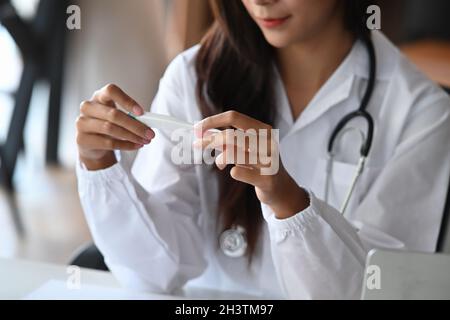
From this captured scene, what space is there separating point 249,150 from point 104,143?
0.17 m

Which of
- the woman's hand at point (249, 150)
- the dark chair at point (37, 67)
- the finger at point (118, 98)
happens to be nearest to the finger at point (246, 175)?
the woman's hand at point (249, 150)

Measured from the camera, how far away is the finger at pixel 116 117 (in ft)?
2.00

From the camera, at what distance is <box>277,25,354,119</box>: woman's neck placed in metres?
0.72

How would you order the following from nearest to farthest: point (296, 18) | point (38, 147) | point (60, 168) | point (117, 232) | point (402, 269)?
point (402, 269) < point (296, 18) < point (117, 232) < point (60, 168) < point (38, 147)

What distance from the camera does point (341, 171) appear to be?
0.71 m

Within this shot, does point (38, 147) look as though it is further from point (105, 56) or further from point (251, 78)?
point (251, 78)

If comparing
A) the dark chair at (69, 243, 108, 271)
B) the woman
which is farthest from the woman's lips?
the dark chair at (69, 243, 108, 271)

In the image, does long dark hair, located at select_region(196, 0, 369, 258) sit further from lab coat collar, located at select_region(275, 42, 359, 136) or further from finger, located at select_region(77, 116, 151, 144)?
→ finger, located at select_region(77, 116, 151, 144)

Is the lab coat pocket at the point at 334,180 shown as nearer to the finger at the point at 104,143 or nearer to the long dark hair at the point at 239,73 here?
the long dark hair at the point at 239,73

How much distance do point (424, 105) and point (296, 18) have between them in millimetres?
192

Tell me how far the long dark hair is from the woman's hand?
0.32 ft

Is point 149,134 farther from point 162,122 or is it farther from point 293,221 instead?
point 293,221

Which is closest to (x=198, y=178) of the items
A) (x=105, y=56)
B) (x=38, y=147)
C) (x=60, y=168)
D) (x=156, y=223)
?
(x=156, y=223)


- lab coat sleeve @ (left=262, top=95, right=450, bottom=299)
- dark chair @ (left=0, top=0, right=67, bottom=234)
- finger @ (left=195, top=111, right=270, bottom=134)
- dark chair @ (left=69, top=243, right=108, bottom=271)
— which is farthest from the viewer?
dark chair @ (left=0, top=0, right=67, bottom=234)
